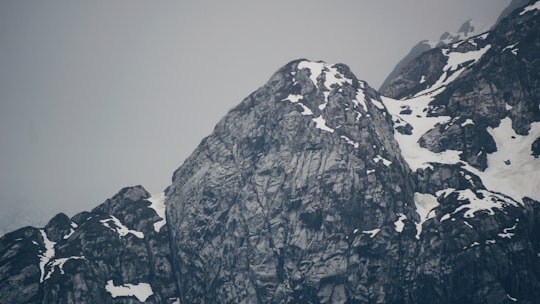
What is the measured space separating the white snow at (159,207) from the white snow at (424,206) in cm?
8558

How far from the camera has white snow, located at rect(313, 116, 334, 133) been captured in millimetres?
154000

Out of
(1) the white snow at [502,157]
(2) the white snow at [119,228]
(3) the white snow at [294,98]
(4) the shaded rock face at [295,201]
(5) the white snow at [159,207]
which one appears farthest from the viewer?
(3) the white snow at [294,98]

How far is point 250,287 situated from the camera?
134m

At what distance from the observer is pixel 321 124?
15575 cm

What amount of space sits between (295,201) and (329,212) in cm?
1140

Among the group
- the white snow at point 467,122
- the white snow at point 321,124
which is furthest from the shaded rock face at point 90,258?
the white snow at point 467,122

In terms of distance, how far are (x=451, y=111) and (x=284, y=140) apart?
65607mm

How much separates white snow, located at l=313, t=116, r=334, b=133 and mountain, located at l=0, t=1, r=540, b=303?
0.69 meters

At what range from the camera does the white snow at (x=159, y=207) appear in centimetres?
16288

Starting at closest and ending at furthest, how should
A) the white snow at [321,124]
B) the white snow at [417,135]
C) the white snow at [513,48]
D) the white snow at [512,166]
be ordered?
the white snow at [512,166]
the white snow at [321,124]
the white snow at [417,135]
the white snow at [513,48]

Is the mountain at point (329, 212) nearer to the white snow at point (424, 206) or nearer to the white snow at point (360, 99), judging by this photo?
the white snow at point (424, 206)

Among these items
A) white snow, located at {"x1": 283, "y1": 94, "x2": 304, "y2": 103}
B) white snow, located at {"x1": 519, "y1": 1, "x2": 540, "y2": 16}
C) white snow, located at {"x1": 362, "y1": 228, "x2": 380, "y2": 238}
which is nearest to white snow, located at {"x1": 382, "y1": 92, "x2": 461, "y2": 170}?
white snow, located at {"x1": 362, "y1": 228, "x2": 380, "y2": 238}

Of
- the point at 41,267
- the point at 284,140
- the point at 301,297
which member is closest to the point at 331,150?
the point at 284,140

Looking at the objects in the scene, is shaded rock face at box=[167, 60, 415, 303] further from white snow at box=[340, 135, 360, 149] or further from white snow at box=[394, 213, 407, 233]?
white snow at box=[394, 213, 407, 233]
